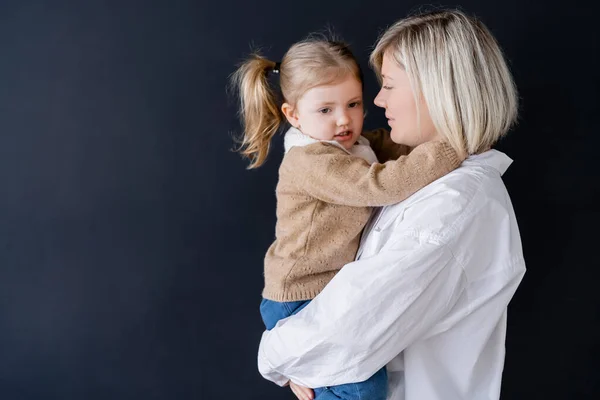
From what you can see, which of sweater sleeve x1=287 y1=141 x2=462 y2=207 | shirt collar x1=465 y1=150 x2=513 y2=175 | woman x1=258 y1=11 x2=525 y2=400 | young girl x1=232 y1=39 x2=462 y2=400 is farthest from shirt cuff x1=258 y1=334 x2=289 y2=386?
shirt collar x1=465 y1=150 x2=513 y2=175

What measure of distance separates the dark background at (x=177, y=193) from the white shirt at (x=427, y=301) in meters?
0.74

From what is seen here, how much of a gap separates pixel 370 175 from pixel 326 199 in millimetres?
143

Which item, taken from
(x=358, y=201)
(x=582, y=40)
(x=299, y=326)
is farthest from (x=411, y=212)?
(x=582, y=40)

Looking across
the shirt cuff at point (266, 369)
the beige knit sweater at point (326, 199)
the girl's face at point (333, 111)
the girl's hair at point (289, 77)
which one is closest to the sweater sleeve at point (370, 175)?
the beige knit sweater at point (326, 199)

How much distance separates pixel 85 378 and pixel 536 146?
1.88 m

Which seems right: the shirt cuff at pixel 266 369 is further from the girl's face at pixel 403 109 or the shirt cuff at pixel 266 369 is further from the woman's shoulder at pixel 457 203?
the girl's face at pixel 403 109

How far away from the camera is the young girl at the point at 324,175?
1.60 metres

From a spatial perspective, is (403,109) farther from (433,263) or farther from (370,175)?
(433,263)

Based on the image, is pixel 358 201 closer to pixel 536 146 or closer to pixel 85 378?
pixel 536 146

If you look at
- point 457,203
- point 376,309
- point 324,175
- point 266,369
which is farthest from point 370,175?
point 266,369

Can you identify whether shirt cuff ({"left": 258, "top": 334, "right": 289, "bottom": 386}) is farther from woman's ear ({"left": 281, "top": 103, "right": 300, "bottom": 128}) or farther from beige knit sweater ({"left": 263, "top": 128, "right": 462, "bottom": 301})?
woman's ear ({"left": 281, "top": 103, "right": 300, "bottom": 128})

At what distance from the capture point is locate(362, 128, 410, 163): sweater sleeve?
6.59ft

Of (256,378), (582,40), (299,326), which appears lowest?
(256,378)

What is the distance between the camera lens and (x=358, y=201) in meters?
1.63
